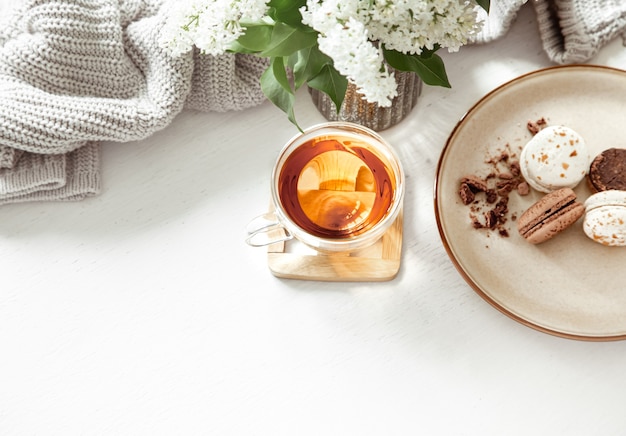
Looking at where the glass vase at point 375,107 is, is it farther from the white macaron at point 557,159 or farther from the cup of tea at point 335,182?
the white macaron at point 557,159

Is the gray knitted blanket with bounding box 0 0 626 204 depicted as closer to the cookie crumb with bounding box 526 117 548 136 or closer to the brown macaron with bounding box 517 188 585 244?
the cookie crumb with bounding box 526 117 548 136

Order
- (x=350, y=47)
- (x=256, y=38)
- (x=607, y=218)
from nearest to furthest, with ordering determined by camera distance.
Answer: (x=350, y=47), (x=256, y=38), (x=607, y=218)

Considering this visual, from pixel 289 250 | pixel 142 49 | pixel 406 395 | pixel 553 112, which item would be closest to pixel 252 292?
pixel 289 250

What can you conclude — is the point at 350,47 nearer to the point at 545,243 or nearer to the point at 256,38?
the point at 256,38

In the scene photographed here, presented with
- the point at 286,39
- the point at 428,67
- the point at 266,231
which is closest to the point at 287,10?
the point at 286,39

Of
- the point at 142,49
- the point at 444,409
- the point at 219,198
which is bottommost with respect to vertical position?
the point at 444,409

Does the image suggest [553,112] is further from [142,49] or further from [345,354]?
[142,49]

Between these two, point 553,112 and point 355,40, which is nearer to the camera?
point 355,40
